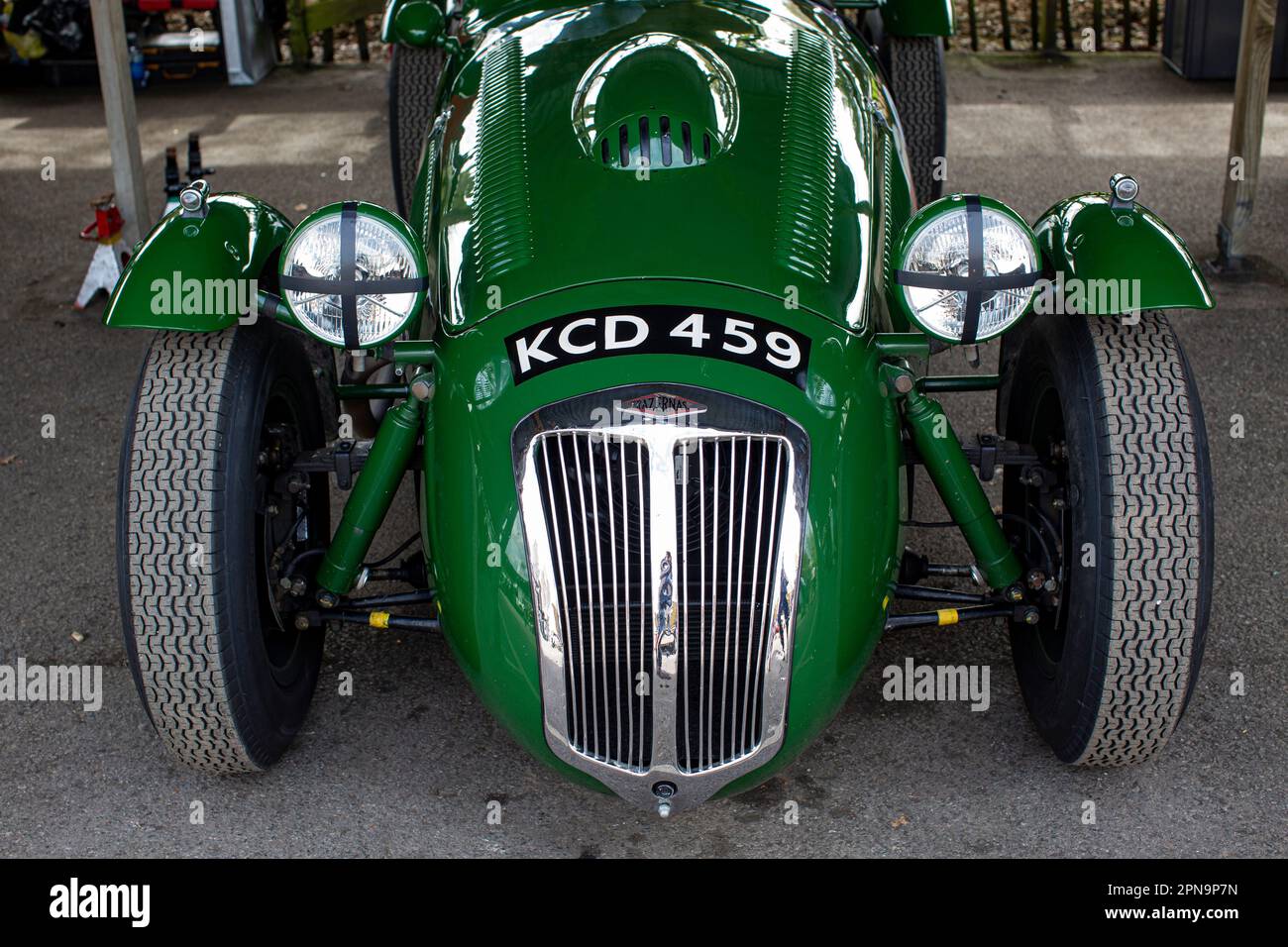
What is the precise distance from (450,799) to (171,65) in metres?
7.38

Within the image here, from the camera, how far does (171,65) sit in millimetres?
9289

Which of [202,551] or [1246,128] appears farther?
[1246,128]

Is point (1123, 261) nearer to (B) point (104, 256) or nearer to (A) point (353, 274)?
(A) point (353, 274)

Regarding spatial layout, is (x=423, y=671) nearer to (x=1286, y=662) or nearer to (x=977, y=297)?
(x=977, y=297)

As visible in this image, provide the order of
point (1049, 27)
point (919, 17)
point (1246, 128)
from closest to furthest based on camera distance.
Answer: point (919, 17) < point (1246, 128) < point (1049, 27)

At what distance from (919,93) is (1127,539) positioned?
125 inches

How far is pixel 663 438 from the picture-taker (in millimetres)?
2650

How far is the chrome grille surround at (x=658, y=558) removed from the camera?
2656 millimetres

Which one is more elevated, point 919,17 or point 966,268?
point 966,268

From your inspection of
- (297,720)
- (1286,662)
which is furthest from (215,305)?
(1286,662)

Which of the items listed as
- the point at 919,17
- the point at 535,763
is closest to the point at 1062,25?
the point at 919,17

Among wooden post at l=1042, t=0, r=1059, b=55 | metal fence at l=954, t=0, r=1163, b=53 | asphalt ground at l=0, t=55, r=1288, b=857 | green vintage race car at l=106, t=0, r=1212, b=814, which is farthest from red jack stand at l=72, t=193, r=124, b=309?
wooden post at l=1042, t=0, r=1059, b=55

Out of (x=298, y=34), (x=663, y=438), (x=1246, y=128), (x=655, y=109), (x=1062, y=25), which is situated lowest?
(x=1062, y=25)

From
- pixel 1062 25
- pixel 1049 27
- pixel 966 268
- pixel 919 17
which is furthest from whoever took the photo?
pixel 1062 25
